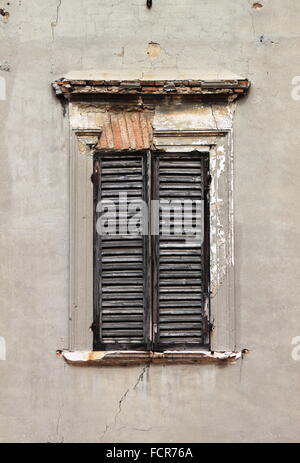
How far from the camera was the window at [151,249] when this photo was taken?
5031 mm

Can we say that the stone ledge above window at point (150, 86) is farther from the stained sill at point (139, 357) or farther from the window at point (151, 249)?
the stained sill at point (139, 357)

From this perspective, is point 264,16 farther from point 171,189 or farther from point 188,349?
point 188,349

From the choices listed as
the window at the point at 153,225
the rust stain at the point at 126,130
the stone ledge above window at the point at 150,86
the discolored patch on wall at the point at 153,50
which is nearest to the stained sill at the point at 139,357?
the window at the point at 153,225

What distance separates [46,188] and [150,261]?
96 centimetres

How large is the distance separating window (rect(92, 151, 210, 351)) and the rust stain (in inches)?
2.7

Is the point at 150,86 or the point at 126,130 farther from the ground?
the point at 150,86

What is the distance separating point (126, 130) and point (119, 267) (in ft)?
3.40

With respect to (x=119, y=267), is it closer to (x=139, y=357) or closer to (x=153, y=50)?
(x=139, y=357)

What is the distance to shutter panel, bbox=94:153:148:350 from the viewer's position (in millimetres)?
5027

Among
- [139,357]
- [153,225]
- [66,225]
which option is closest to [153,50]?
[153,225]

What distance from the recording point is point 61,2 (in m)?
5.12

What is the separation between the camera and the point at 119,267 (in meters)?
5.06

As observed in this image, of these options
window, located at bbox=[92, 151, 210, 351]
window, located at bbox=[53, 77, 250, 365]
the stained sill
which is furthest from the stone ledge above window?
the stained sill

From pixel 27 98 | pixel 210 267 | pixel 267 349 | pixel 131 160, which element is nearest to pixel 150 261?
pixel 210 267
